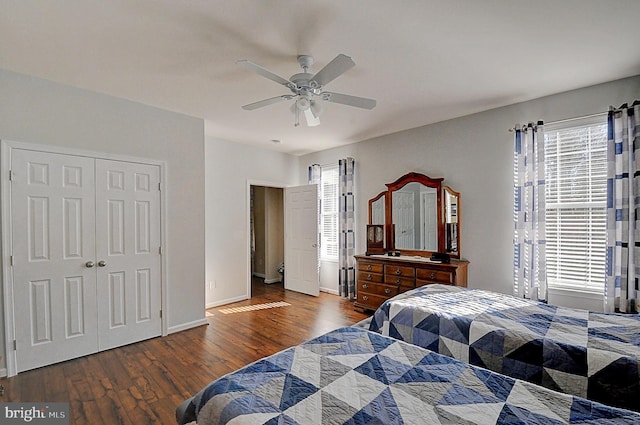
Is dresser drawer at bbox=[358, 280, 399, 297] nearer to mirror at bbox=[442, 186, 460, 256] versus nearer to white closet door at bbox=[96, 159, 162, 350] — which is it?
mirror at bbox=[442, 186, 460, 256]

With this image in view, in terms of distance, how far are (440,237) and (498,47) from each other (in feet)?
7.74

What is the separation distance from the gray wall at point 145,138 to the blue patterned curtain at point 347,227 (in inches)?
88.4

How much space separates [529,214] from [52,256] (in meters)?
4.78

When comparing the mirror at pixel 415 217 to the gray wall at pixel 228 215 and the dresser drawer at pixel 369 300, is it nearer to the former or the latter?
the dresser drawer at pixel 369 300

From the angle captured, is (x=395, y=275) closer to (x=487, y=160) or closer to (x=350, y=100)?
(x=487, y=160)

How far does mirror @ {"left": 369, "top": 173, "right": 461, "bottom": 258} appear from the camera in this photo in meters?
3.99

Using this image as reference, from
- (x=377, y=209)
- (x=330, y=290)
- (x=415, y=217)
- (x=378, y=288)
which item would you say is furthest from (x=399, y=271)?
(x=330, y=290)

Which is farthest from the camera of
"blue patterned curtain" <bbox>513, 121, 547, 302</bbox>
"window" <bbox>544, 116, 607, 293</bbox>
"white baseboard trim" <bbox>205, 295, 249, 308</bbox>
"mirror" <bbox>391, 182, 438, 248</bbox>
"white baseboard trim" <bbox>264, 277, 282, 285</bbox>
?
"white baseboard trim" <bbox>264, 277, 282, 285</bbox>

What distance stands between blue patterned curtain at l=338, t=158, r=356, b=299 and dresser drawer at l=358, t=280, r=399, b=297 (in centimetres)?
65

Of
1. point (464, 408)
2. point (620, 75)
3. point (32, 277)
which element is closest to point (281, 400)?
point (464, 408)

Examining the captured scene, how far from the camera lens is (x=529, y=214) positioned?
3.29 meters

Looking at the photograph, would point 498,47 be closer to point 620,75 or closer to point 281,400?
point 620,75

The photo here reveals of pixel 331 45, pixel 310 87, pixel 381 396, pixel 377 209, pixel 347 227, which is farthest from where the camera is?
pixel 347 227

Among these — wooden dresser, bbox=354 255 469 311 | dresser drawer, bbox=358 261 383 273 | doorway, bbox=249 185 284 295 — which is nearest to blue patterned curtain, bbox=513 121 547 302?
wooden dresser, bbox=354 255 469 311
